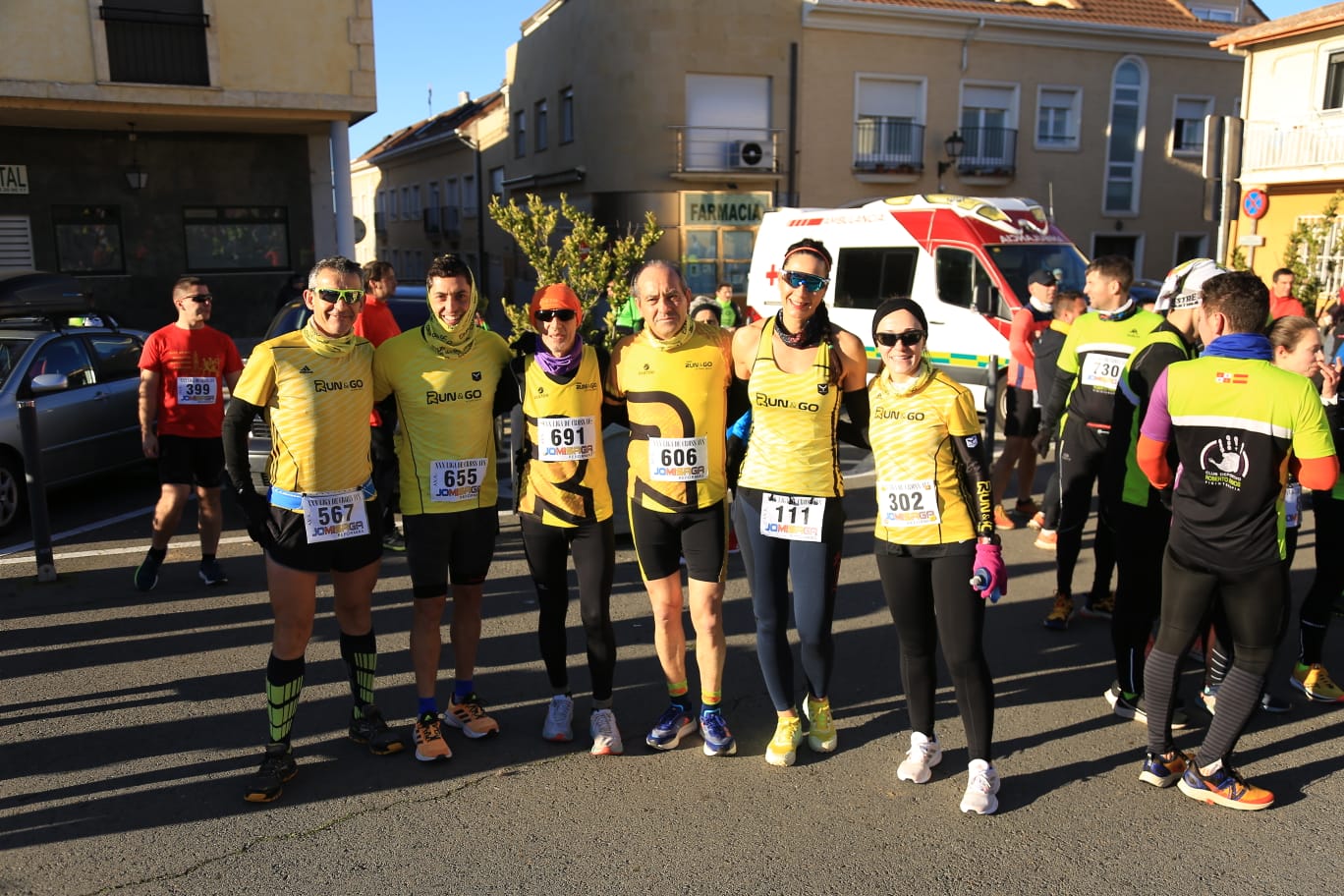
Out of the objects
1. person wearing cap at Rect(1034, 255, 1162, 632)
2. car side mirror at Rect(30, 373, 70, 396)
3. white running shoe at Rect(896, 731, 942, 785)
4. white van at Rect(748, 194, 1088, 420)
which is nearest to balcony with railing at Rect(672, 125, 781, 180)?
white van at Rect(748, 194, 1088, 420)

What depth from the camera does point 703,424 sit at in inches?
164

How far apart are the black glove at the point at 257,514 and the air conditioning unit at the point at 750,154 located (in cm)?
2327

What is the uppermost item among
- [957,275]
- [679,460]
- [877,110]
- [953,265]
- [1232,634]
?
[877,110]

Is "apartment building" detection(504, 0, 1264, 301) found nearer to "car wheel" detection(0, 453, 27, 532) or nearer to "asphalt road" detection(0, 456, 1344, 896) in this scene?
"car wheel" detection(0, 453, 27, 532)

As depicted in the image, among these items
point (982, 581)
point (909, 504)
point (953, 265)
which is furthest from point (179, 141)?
point (982, 581)

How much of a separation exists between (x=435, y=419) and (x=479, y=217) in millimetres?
33807

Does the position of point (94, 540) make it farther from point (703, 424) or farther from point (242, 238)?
point (242, 238)

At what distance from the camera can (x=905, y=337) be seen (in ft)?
12.4

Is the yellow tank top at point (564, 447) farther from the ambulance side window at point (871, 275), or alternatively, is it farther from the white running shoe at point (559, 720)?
the ambulance side window at point (871, 275)

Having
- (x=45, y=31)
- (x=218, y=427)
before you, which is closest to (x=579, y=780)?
(x=218, y=427)

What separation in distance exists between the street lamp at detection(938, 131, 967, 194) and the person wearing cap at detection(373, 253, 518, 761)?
2431 centimetres

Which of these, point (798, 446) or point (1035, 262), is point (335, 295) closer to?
point (798, 446)

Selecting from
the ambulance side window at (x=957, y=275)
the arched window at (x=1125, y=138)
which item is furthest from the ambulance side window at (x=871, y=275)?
the arched window at (x=1125, y=138)

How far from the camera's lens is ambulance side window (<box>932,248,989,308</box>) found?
1221 centimetres
